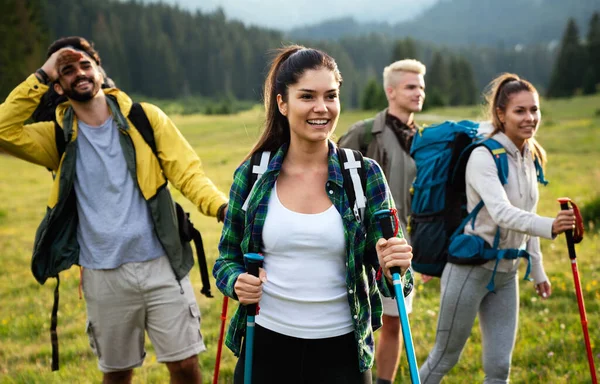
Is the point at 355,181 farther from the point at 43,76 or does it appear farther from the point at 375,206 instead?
the point at 43,76

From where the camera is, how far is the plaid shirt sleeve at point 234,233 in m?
3.28

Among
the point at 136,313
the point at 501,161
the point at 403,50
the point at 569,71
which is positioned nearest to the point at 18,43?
the point at 136,313

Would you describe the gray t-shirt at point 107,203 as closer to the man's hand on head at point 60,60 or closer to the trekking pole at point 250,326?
the man's hand on head at point 60,60

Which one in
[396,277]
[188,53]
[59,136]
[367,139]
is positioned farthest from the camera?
[188,53]

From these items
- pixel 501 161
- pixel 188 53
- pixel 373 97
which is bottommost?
pixel 373 97

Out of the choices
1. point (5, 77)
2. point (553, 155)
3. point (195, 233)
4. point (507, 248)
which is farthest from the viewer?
point (5, 77)

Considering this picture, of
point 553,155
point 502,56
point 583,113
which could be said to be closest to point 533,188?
point 553,155

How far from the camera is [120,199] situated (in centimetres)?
469

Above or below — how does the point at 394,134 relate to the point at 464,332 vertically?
above

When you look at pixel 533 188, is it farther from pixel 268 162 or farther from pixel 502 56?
pixel 502 56

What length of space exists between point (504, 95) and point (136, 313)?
3353mm

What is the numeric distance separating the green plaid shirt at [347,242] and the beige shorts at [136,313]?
1.53 meters

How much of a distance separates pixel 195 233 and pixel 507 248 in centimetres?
245

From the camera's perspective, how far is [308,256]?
3098 millimetres
